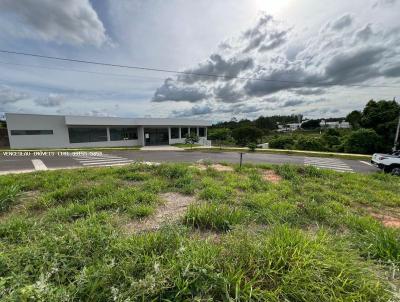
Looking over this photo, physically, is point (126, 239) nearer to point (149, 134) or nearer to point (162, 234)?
point (162, 234)

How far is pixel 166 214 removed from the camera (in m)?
3.56

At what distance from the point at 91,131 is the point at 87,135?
33.3 inches

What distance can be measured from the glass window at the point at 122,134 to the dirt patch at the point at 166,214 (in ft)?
98.5

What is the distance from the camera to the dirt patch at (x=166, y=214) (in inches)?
118

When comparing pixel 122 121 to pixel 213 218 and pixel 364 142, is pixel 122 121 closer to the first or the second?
pixel 213 218

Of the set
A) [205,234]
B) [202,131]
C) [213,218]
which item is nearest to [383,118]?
[202,131]

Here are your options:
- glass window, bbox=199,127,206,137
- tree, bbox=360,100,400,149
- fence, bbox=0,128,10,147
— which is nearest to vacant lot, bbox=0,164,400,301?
tree, bbox=360,100,400,149

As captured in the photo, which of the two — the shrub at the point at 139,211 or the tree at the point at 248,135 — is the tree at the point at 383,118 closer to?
the tree at the point at 248,135

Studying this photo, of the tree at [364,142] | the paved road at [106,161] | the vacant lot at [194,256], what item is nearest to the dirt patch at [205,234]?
the vacant lot at [194,256]

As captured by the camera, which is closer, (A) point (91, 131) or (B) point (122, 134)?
(A) point (91, 131)

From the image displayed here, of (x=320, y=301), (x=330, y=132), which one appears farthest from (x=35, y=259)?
(x=330, y=132)

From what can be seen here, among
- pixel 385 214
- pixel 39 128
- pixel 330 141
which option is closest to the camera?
pixel 385 214

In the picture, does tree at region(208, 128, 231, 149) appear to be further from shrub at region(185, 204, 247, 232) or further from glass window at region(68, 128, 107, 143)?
shrub at region(185, 204, 247, 232)

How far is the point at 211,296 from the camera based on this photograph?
159 cm
